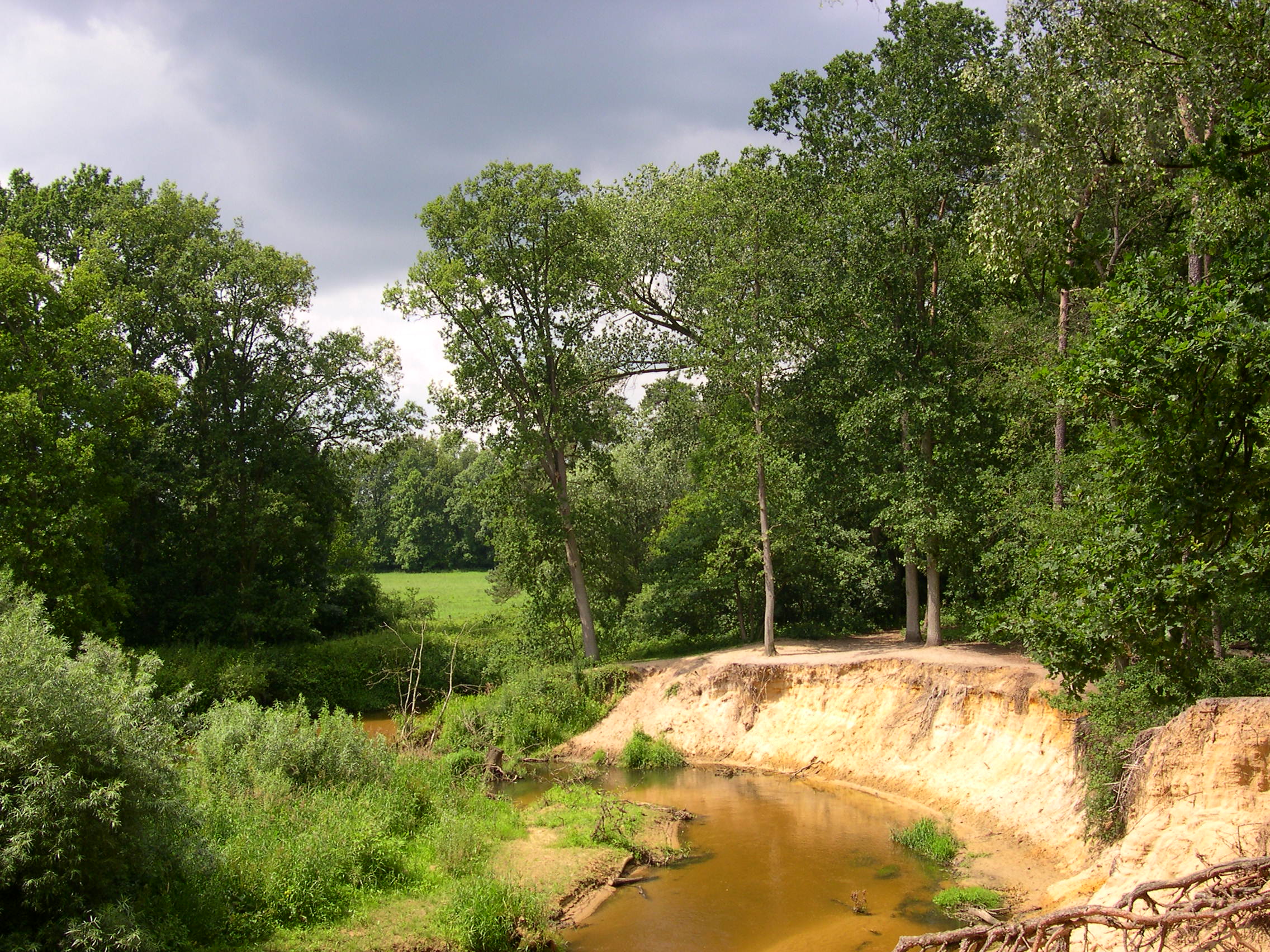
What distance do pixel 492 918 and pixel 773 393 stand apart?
19.6 m

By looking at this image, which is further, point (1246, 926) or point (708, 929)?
point (708, 929)

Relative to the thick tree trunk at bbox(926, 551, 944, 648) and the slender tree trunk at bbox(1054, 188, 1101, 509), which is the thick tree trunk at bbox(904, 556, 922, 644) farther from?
the slender tree trunk at bbox(1054, 188, 1101, 509)

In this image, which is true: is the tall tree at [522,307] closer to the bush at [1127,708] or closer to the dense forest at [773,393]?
the dense forest at [773,393]

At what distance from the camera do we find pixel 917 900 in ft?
45.9

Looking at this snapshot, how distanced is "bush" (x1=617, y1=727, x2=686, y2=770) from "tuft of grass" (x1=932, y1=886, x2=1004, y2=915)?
35.6 feet

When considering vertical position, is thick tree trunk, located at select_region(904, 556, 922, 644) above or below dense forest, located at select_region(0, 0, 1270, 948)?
below

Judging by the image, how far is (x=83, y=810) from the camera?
395 inches

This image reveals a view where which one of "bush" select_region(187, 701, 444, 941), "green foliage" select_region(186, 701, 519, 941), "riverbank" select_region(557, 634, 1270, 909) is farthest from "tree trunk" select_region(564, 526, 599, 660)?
"bush" select_region(187, 701, 444, 941)

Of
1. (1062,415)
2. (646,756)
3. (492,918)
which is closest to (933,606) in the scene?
(1062,415)

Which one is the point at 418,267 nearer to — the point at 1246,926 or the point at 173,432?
the point at 173,432

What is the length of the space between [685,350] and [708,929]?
1763 centimetres

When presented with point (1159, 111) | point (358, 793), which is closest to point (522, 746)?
point (358, 793)

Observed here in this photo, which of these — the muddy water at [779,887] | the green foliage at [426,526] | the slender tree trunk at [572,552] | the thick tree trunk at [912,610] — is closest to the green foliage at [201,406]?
the slender tree trunk at [572,552]

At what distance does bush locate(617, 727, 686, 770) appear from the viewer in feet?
78.3
